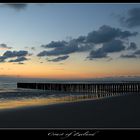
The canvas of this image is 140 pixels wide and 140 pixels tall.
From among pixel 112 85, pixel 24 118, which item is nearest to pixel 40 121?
pixel 24 118

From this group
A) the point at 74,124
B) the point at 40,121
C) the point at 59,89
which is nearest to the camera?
the point at 74,124

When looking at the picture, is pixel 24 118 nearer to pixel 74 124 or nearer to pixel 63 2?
pixel 74 124

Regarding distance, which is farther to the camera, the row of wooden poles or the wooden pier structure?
the row of wooden poles

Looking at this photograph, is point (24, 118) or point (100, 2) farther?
point (24, 118)

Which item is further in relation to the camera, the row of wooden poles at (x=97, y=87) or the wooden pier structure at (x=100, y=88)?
the row of wooden poles at (x=97, y=87)

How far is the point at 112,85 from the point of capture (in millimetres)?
35594

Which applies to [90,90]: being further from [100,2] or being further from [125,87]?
[100,2]
